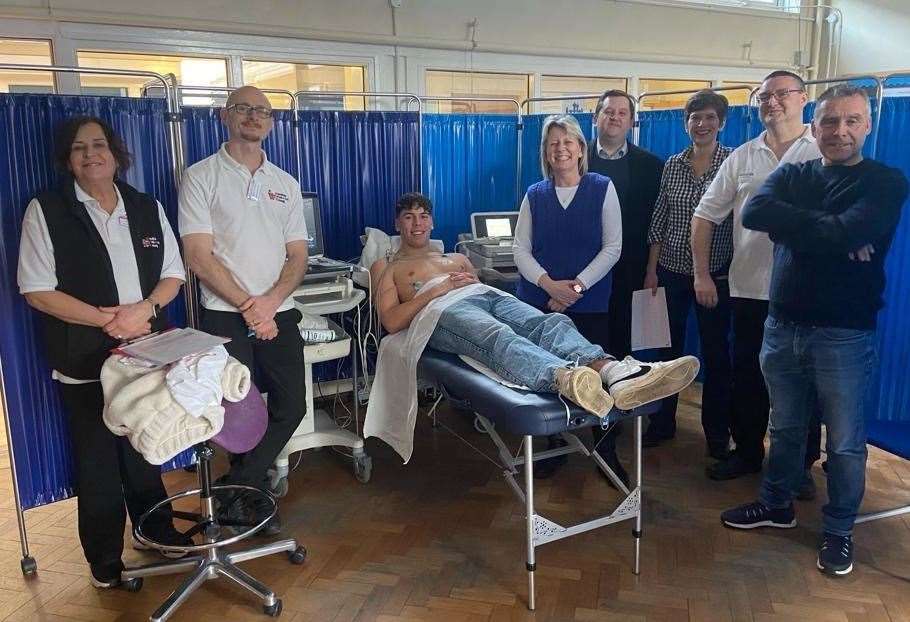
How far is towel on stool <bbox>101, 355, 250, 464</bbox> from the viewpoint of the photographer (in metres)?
1.88

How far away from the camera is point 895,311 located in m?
2.84

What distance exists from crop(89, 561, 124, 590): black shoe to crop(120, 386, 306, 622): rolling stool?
0.02 metres

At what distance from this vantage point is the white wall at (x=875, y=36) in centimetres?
661

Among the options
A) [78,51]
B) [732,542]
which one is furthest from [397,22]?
[732,542]

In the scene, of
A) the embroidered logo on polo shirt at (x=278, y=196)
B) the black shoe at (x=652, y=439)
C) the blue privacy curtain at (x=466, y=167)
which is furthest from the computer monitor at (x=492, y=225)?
the embroidered logo on polo shirt at (x=278, y=196)

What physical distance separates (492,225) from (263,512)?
208cm

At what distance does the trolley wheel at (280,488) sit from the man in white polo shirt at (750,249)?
1.80 meters

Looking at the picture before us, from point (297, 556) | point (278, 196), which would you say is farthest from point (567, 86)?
point (297, 556)

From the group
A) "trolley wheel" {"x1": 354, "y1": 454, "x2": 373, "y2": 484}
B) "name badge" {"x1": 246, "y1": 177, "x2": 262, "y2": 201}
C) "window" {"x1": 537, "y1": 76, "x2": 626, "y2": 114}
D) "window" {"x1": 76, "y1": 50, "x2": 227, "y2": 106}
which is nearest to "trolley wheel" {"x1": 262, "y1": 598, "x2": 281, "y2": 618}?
"trolley wheel" {"x1": 354, "y1": 454, "x2": 373, "y2": 484}

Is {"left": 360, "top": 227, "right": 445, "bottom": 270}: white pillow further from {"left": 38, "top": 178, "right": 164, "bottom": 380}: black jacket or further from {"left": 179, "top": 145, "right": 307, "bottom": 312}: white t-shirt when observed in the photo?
{"left": 38, "top": 178, "right": 164, "bottom": 380}: black jacket

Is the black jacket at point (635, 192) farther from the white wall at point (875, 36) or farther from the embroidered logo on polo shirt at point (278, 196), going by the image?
the white wall at point (875, 36)

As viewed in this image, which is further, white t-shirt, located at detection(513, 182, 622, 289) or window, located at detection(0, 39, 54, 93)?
window, located at detection(0, 39, 54, 93)

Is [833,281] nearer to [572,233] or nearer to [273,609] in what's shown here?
[572,233]

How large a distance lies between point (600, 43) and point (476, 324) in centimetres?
457
